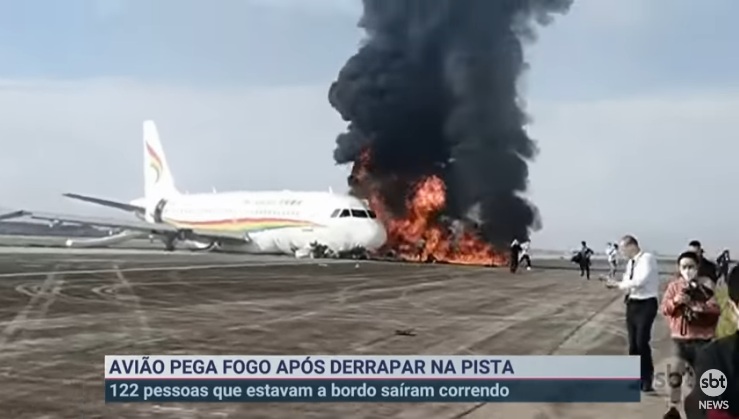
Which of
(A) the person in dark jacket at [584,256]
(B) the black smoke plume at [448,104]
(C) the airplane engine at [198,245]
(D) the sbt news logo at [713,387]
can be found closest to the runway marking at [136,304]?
(B) the black smoke plume at [448,104]

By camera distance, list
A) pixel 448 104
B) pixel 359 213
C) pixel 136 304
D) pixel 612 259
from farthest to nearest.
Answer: pixel 359 213 < pixel 448 104 < pixel 136 304 < pixel 612 259

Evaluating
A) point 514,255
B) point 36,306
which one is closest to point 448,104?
point 514,255

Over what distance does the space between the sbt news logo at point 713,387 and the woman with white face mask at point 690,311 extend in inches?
118

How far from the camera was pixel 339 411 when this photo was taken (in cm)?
649

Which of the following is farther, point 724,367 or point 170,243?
point 170,243

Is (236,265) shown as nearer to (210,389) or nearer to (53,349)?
(53,349)

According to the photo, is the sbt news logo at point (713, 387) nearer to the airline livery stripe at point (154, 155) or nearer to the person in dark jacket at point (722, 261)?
the person in dark jacket at point (722, 261)

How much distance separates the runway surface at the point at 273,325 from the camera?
21.4ft

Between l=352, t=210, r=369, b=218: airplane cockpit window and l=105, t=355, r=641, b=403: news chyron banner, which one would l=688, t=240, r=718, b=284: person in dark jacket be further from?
l=352, t=210, r=369, b=218: airplane cockpit window

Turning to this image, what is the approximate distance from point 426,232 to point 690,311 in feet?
73.6

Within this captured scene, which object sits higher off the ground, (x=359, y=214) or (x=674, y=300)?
(x=359, y=214)

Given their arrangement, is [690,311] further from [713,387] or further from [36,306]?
[36,306]

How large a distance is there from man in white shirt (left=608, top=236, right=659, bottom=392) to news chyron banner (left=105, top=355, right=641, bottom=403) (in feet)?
3.74

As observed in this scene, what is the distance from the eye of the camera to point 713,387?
3.83 m
